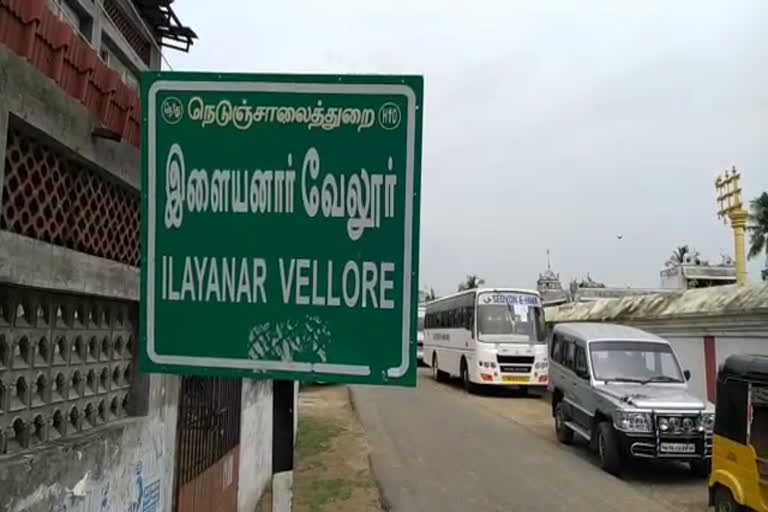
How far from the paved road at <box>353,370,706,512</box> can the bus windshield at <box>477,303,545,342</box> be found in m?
4.32

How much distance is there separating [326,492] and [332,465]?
176 centimetres

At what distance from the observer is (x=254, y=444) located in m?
8.28

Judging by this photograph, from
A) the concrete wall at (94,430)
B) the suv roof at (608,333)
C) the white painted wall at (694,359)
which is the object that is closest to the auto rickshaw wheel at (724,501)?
the suv roof at (608,333)

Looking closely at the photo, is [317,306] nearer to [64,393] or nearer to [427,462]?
[64,393]

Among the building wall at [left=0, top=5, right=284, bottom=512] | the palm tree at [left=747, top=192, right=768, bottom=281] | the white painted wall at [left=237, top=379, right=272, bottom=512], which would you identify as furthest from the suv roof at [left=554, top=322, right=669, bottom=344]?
the palm tree at [left=747, top=192, right=768, bottom=281]

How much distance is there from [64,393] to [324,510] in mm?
6081

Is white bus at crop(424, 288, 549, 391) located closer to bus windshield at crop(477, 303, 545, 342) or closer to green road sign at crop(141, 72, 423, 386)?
bus windshield at crop(477, 303, 545, 342)

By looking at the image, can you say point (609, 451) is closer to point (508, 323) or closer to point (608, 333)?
point (608, 333)

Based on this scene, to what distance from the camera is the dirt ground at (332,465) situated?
884 centimetres

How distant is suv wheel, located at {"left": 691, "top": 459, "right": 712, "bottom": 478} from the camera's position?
1033 centimetres

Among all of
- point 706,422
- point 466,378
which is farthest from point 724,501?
point 466,378

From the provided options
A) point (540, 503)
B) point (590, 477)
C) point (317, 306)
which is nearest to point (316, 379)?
point (317, 306)

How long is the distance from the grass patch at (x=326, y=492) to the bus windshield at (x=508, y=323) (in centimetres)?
1199

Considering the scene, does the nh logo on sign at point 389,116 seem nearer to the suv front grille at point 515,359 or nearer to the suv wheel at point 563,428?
the suv wheel at point 563,428
